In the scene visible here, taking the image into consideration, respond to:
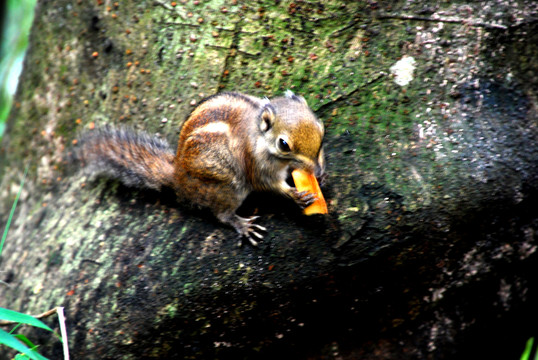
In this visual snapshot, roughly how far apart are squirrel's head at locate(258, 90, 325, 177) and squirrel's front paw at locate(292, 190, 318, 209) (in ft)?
0.44

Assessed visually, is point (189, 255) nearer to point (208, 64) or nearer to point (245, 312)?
point (245, 312)

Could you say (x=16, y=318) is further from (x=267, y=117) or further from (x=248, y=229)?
(x=267, y=117)

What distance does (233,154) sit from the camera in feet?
9.86

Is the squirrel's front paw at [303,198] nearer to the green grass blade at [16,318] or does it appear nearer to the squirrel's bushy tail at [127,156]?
the squirrel's bushy tail at [127,156]

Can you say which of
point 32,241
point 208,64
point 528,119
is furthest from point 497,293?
point 32,241

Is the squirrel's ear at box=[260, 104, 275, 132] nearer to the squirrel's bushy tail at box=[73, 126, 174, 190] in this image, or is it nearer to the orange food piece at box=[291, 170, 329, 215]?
the orange food piece at box=[291, 170, 329, 215]

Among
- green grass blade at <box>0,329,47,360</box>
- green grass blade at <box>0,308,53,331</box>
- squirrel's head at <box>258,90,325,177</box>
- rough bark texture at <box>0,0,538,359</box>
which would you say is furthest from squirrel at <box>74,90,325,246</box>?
green grass blade at <box>0,329,47,360</box>

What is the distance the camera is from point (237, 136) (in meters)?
3.03

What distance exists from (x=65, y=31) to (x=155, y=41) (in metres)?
0.87

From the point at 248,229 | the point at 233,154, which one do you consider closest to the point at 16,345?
the point at 248,229

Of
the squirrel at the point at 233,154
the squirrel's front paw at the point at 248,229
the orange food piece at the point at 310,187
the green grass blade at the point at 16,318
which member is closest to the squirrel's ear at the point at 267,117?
the squirrel at the point at 233,154

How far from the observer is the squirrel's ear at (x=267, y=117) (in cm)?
284

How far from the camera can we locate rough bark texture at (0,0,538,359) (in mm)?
2793

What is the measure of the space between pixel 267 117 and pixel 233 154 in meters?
0.31
